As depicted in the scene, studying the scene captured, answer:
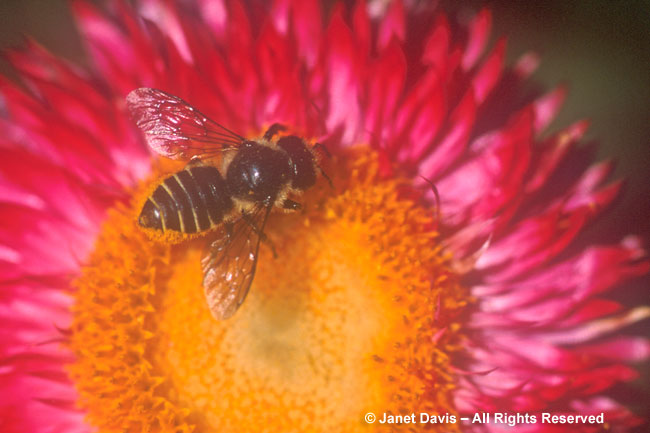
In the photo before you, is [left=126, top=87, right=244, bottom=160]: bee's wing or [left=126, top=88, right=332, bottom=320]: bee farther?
[left=126, top=87, right=244, bottom=160]: bee's wing

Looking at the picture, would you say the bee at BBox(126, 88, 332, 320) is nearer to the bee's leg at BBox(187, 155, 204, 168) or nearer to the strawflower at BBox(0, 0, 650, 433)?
the bee's leg at BBox(187, 155, 204, 168)

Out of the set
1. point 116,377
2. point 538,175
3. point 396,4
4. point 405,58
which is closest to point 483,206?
point 538,175

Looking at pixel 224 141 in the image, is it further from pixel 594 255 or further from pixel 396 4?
pixel 594 255

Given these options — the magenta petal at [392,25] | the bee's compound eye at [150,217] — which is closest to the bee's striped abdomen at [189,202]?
the bee's compound eye at [150,217]

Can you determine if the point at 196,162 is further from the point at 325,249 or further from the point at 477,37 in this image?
the point at 477,37
